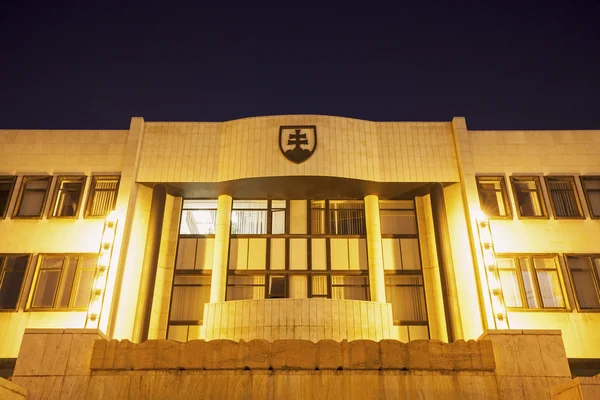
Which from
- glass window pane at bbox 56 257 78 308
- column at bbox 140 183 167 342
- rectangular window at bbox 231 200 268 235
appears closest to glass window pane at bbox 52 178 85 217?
glass window pane at bbox 56 257 78 308

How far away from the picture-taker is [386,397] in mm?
12453

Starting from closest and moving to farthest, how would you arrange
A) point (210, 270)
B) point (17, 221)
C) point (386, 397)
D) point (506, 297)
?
point (386, 397)
point (506, 297)
point (17, 221)
point (210, 270)

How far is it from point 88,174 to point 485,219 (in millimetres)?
18270

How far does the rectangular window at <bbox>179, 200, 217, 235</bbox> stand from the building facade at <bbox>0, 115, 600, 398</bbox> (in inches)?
3.0

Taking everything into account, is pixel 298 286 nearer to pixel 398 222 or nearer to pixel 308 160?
pixel 308 160

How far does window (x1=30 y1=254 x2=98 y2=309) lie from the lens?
21422 mm

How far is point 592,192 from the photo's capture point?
23906mm

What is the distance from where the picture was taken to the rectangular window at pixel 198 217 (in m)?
25.9

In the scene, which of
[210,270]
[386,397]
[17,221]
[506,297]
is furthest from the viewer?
[210,270]

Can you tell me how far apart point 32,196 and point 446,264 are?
1938cm

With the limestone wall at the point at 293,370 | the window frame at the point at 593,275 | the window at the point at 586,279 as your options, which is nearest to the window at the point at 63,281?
the limestone wall at the point at 293,370

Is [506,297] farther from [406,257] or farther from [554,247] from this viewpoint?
[406,257]

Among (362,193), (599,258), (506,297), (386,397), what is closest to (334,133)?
(362,193)

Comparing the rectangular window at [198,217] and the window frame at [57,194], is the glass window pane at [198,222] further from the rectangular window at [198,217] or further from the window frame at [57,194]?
the window frame at [57,194]
